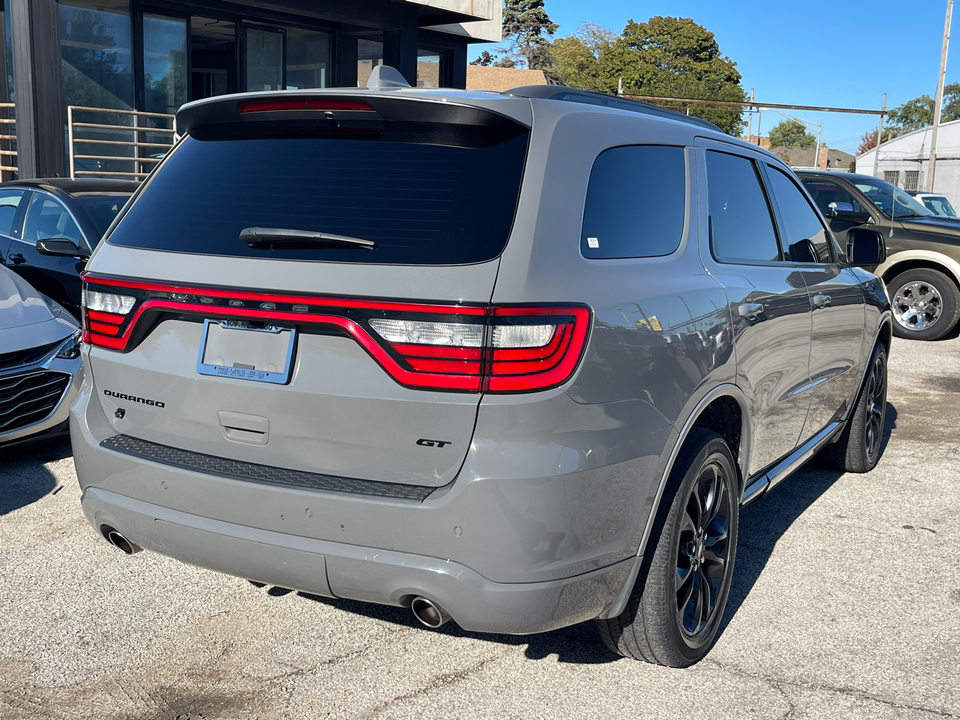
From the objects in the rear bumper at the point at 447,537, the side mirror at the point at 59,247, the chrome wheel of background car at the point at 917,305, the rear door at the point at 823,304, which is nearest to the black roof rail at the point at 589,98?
the rear door at the point at 823,304

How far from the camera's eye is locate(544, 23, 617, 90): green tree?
78.0 m

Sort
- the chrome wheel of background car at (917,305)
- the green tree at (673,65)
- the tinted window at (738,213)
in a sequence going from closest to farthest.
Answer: the tinted window at (738,213)
the chrome wheel of background car at (917,305)
the green tree at (673,65)

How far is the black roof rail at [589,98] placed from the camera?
9.38 feet

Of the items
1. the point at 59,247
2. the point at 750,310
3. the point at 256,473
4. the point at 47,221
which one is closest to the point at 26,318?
the point at 59,247

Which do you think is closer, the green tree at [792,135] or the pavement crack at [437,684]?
the pavement crack at [437,684]

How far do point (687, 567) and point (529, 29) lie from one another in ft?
303

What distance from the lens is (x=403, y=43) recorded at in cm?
1762

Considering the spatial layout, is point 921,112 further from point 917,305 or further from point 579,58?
point 917,305

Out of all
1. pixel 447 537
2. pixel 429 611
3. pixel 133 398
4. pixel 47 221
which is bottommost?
pixel 429 611

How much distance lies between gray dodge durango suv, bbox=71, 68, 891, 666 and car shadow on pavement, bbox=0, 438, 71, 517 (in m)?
2.03

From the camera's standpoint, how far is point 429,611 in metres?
2.64

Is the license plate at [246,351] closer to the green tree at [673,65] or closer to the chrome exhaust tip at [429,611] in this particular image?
the chrome exhaust tip at [429,611]

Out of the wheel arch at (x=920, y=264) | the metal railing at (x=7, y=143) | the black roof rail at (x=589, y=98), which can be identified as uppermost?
the metal railing at (x=7, y=143)

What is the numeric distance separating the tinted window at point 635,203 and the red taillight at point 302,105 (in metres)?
0.73
